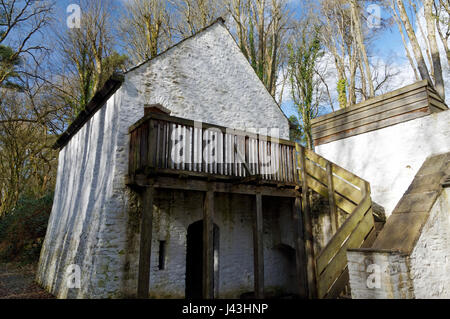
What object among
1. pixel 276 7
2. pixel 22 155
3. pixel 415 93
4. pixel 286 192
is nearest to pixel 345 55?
pixel 276 7

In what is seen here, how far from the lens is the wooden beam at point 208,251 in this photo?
20.3 feet

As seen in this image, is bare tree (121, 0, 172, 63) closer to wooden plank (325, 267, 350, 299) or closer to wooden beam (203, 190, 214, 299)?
wooden beam (203, 190, 214, 299)

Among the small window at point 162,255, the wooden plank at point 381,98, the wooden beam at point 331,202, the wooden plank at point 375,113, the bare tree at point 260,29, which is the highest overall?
the bare tree at point 260,29

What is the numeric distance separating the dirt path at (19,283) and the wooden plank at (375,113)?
995cm

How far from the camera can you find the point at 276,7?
60.5ft

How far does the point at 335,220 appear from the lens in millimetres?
7824

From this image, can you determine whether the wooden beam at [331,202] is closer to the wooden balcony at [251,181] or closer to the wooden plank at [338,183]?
the wooden balcony at [251,181]

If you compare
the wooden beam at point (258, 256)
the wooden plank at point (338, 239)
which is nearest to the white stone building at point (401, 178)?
the wooden plank at point (338, 239)

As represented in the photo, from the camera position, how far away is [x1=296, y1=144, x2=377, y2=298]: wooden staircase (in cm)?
636

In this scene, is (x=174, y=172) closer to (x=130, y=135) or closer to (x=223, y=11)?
(x=130, y=135)

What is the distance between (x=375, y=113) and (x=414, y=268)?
533 cm

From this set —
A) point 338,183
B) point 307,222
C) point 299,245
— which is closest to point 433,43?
point 338,183

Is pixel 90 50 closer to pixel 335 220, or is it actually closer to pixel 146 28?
pixel 146 28
